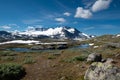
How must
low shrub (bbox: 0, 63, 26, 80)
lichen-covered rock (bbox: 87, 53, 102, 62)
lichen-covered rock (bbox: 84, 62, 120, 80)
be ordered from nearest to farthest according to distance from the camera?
lichen-covered rock (bbox: 84, 62, 120, 80) → low shrub (bbox: 0, 63, 26, 80) → lichen-covered rock (bbox: 87, 53, 102, 62)

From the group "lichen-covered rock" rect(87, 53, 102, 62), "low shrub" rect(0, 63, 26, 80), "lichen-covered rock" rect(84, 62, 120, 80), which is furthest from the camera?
"lichen-covered rock" rect(87, 53, 102, 62)

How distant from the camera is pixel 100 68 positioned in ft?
54.9

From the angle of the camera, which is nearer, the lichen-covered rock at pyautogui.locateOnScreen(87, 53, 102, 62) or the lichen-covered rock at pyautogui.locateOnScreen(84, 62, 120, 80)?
the lichen-covered rock at pyautogui.locateOnScreen(84, 62, 120, 80)

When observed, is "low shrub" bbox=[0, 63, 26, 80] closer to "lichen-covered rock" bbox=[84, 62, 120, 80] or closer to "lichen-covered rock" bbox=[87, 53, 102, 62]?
"lichen-covered rock" bbox=[84, 62, 120, 80]

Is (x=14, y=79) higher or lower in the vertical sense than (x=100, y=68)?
lower

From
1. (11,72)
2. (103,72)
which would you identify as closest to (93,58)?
(103,72)

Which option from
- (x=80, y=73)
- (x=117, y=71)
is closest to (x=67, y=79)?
(x=80, y=73)

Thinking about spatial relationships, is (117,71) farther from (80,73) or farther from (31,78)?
(31,78)

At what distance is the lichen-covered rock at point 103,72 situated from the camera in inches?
611

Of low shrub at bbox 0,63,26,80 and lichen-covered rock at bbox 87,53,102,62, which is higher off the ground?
lichen-covered rock at bbox 87,53,102,62

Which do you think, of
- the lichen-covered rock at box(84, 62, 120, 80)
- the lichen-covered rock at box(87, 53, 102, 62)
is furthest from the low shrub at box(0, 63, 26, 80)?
the lichen-covered rock at box(87, 53, 102, 62)

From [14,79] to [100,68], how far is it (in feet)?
29.0

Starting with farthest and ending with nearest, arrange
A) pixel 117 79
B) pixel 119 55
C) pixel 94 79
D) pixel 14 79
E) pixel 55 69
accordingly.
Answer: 1. pixel 119 55
2. pixel 55 69
3. pixel 14 79
4. pixel 94 79
5. pixel 117 79

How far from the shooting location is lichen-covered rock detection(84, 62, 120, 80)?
15523 mm
